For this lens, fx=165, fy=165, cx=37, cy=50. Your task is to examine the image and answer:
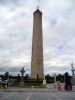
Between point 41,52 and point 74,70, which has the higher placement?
point 41,52

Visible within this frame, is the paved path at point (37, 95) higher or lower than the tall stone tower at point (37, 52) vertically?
lower

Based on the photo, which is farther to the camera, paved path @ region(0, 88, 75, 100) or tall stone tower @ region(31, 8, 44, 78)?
tall stone tower @ region(31, 8, 44, 78)

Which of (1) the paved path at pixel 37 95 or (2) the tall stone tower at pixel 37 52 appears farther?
(2) the tall stone tower at pixel 37 52

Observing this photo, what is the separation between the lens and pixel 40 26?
193 feet

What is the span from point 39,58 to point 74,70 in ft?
44.5

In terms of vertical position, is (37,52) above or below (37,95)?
above

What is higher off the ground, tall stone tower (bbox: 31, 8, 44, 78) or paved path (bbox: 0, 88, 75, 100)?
tall stone tower (bbox: 31, 8, 44, 78)

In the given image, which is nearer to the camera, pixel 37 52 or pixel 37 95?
pixel 37 95

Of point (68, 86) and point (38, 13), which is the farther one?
point (38, 13)

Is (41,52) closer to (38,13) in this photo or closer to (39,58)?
(39,58)

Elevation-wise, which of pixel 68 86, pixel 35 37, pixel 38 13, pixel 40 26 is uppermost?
pixel 38 13

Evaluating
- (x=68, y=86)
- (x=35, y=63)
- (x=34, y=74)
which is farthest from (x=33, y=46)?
(x=68, y=86)

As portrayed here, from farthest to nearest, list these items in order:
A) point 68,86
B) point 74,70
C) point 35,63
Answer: point 35,63, point 74,70, point 68,86

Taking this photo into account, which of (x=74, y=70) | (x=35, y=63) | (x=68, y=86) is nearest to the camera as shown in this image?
(x=68, y=86)
